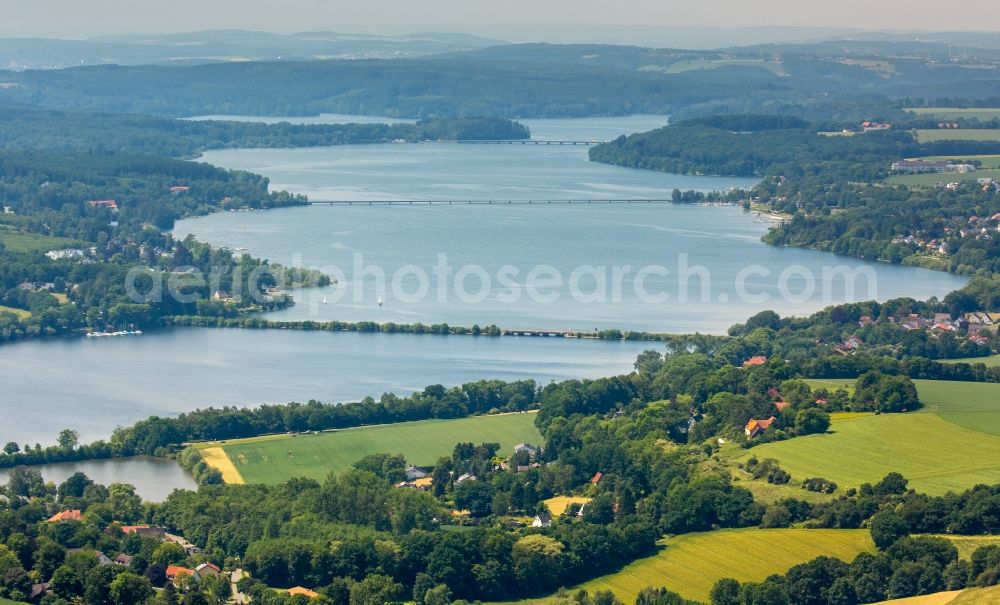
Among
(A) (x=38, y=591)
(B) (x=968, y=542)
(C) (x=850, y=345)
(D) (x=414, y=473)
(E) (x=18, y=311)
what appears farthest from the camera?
(E) (x=18, y=311)

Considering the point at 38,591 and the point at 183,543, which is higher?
the point at 38,591

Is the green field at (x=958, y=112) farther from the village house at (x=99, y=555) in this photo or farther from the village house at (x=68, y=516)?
the village house at (x=99, y=555)

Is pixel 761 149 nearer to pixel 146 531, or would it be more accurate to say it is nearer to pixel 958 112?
pixel 958 112

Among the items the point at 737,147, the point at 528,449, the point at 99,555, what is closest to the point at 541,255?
the point at 528,449

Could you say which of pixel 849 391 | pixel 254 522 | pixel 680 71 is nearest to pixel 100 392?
pixel 254 522

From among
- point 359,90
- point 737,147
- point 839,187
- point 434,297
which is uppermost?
point 359,90
